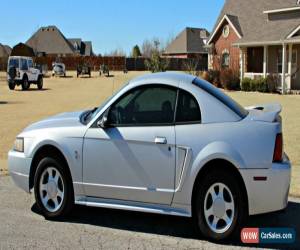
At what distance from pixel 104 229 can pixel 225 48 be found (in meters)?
34.6

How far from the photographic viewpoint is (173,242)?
17.9 feet

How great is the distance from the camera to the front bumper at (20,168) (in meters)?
6.40

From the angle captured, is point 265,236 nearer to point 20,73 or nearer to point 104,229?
point 104,229

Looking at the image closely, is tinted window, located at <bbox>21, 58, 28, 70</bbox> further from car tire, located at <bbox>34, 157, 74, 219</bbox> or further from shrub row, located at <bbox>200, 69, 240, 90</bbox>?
car tire, located at <bbox>34, 157, 74, 219</bbox>

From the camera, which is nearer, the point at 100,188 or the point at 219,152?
the point at 219,152

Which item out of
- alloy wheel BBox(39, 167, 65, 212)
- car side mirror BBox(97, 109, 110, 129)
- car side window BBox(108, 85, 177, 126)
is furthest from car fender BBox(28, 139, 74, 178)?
car side window BBox(108, 85, 177, 126)

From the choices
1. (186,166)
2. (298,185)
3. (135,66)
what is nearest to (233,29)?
(298,185)

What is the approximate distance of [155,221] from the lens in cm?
623

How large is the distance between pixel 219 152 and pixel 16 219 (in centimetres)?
272

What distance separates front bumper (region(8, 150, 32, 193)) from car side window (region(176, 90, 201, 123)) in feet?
6.76

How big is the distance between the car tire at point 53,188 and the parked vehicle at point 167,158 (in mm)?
12

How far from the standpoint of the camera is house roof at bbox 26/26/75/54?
99.8 meters

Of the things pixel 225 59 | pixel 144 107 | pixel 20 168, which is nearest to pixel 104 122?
pixel 144 107

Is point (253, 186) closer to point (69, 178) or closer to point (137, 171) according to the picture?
point (137, 171)
